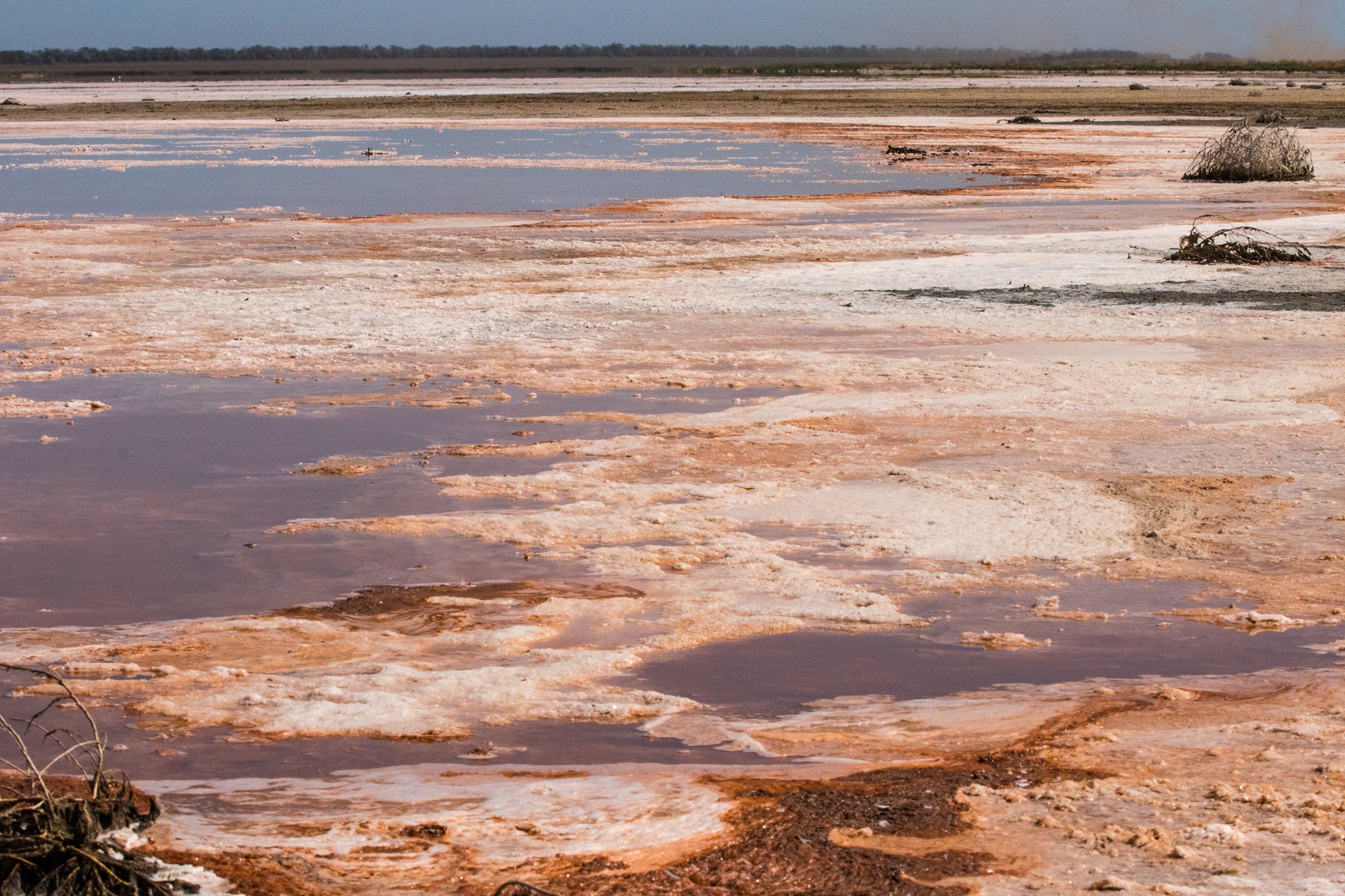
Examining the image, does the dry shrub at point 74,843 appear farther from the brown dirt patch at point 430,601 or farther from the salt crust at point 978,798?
the brown dirt patch at point 430,601

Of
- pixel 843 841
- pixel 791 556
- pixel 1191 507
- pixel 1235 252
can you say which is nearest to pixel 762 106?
pixel 1235 252

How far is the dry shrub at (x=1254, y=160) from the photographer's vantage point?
30734 millimetres

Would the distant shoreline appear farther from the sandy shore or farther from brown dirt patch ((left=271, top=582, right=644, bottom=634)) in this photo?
brown dirt patch ((left=271, top=582, right=644, bottom=634))

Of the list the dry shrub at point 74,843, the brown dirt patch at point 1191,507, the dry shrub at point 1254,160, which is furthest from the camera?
the dry shrub at point 1254,160

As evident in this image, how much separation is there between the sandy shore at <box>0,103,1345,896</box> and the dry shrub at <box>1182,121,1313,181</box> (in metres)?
14.1

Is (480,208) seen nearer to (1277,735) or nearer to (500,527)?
(500,527)

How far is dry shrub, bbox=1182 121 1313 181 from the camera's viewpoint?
30.7m

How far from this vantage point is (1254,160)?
30.8 meters

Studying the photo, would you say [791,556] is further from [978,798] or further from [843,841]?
[843,841]

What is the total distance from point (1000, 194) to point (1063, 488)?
2094cm

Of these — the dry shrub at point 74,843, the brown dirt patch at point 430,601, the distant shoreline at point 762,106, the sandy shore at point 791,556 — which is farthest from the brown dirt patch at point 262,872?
the distant shoreline at point 762,106

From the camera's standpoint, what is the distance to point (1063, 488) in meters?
8.41

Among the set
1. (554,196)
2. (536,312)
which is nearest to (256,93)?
(554,196)

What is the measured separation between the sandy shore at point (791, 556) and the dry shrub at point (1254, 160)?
555 inches
